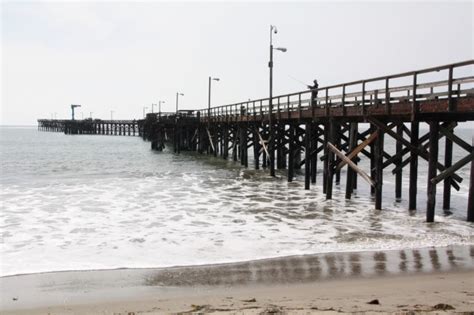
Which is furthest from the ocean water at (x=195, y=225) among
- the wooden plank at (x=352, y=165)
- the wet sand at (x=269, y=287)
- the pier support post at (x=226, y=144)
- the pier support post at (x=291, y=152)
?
the pier support post at (x=226, y=144)

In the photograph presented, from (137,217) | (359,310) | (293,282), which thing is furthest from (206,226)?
(359,310)

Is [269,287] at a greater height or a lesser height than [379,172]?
lesser

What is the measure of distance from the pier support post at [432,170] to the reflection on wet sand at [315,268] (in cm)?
296

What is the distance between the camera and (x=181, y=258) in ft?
27.5

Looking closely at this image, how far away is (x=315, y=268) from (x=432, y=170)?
572 cm

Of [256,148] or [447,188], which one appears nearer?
[447,188]

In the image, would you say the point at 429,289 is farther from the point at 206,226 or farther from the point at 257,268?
the point at 206,226

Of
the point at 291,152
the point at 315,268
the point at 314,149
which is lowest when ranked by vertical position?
the point at 315,268

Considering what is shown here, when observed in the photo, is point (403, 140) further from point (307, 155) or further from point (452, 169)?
point (307, 155)

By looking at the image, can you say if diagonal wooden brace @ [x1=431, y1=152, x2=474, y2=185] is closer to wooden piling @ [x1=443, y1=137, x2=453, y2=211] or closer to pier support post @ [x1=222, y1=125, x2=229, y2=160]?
wooden piling @ [x1=443, y1=137, x2=453, y2=211]

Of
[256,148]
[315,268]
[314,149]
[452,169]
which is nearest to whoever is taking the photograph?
[315,268]

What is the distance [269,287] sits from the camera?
6438 millimetres

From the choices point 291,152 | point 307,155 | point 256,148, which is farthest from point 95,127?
point 307,155

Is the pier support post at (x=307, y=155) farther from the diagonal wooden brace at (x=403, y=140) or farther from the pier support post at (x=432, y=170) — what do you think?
Result: the pier support post at (x=432, y=170)
